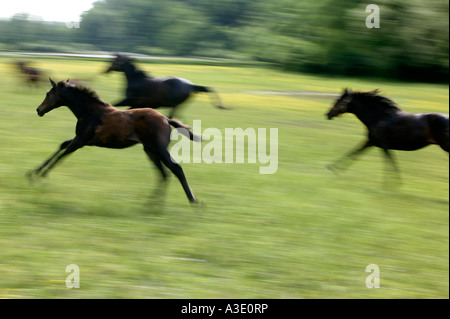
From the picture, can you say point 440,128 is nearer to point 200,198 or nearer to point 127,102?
point 200,198

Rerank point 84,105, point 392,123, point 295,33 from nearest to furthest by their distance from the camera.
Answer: point 84,105
point 392,123
point 295,33

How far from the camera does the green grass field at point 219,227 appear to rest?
16.7 feet

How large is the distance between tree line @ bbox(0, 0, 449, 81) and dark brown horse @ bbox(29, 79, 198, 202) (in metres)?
8.95

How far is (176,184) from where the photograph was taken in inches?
332

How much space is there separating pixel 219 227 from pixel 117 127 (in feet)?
5.52

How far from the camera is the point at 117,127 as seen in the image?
6609mm

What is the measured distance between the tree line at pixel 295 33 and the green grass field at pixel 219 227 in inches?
253

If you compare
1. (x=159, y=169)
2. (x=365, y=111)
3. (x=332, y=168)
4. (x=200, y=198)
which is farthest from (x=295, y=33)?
(x=159, y=169)

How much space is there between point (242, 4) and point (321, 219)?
16759mm

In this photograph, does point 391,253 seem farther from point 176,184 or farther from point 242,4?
point 242,4

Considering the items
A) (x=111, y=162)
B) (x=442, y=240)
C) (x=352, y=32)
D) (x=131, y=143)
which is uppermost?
(x=352, y=32)

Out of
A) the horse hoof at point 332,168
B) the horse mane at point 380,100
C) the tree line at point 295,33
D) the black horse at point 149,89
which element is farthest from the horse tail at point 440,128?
the tree line at point 295,33
